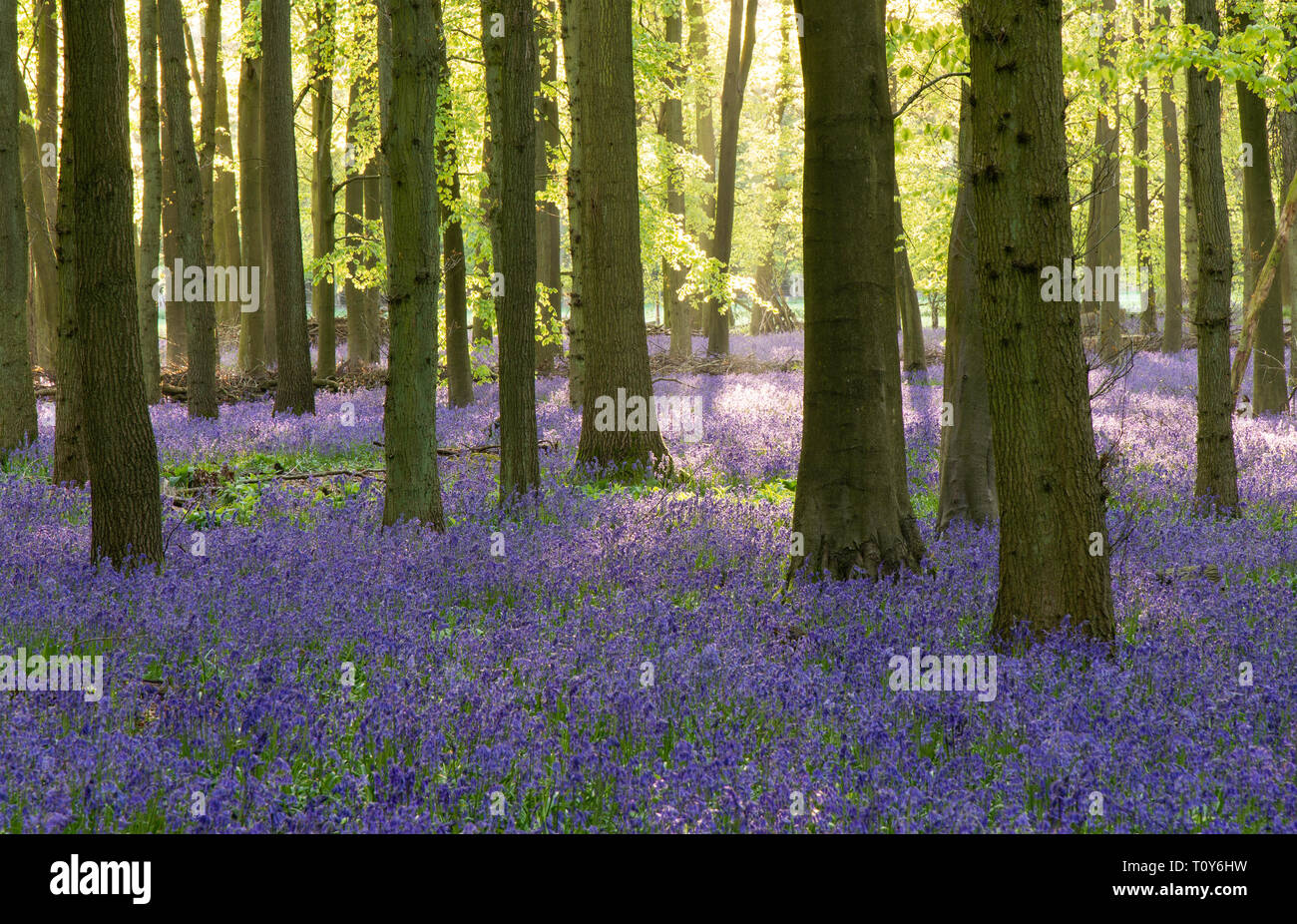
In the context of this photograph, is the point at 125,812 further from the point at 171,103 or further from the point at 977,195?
the point at 171,103

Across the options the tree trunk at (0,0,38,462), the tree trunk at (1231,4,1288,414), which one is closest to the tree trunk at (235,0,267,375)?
the tree trunk at (0,0,38,462)

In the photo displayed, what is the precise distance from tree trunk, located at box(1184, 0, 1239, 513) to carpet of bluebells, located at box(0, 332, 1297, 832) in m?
0.94

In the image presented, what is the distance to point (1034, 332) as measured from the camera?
541 cm

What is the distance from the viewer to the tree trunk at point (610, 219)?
1158cm

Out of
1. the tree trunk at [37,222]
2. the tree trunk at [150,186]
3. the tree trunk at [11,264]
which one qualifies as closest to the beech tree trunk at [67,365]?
the tree trunk at [11,264]

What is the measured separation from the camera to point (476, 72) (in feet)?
58.4

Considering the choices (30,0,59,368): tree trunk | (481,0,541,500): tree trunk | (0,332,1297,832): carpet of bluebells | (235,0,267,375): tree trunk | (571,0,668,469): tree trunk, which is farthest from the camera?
(235,0,267,375): tree trunk

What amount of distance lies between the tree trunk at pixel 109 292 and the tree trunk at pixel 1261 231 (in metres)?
10.9

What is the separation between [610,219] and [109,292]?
19.9 ft

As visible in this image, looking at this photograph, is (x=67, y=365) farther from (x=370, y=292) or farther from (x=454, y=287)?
(x=370, y=292)

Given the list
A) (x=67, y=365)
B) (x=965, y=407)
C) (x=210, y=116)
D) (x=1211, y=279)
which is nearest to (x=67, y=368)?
(x=67, y=365)

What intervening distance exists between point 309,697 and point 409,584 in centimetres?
197

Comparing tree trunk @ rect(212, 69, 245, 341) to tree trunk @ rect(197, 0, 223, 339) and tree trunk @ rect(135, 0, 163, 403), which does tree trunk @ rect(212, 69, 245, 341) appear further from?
tree trunk @ rect(135, 0, 163, 403)

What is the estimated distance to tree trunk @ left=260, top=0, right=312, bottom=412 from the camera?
16.5 metres
